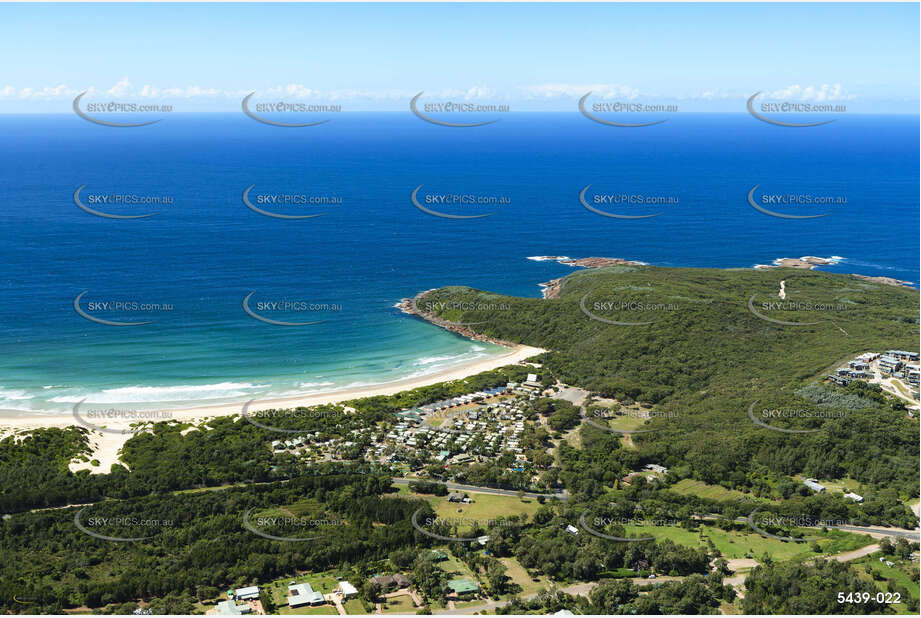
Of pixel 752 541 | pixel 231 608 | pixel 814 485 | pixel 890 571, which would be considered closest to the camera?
pixel 231 608

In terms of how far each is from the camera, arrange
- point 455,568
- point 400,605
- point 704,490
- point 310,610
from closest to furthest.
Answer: point 310,610, point 400,605, point 455,568, point 704,490

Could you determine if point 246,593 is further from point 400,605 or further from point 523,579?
point 523,579

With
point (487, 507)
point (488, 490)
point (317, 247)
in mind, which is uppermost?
point (317, 247)

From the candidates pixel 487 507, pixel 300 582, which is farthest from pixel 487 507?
pixel 300 582

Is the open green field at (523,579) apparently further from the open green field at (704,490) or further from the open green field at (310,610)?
the open green field at (704,490)

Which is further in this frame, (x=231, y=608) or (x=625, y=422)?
(x=625, y=422)

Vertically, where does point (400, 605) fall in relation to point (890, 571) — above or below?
below

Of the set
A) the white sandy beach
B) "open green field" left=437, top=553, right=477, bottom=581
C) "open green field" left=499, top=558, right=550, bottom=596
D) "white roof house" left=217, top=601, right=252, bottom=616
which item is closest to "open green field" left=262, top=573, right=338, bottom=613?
"white roof house" left=217, top=601, right=252, bottom=616

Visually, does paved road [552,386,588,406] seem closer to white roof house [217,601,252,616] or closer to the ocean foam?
the ocean foam

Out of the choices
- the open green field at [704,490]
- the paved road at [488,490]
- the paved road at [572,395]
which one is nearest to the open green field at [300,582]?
the paved road at [488,490]
